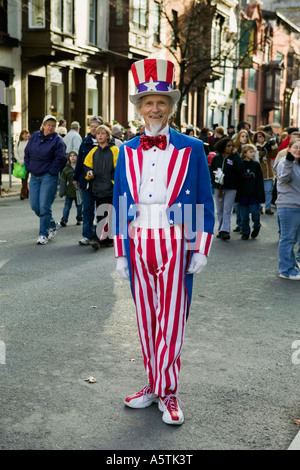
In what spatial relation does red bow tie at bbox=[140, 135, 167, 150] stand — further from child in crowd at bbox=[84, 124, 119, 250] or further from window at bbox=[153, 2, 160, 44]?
window at bbox=[153, 2, 160, 44]

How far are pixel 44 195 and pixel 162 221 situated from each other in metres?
6.71

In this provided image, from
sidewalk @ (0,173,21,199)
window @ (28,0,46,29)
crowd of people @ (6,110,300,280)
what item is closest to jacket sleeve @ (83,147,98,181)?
crowd of people @ (6,110,300,280)

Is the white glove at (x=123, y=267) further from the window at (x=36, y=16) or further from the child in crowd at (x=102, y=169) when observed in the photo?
the window at (x=36, y=16)

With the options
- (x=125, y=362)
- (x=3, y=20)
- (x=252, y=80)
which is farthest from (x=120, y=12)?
(x=125, y=362)

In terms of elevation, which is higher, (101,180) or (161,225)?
(161,225)

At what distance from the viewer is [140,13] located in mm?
30562

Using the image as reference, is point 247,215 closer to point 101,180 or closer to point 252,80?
point 101,180

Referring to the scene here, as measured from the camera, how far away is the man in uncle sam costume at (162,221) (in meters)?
4.00

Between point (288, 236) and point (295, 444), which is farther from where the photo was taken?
point (288, 236)

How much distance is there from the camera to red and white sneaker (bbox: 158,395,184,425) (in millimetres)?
3947

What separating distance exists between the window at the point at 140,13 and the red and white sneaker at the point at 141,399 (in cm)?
2789

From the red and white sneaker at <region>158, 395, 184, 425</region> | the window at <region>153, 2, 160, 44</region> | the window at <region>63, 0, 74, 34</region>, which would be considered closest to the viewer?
the red and white sneaker at <region>158, 395, 184, 425</region>

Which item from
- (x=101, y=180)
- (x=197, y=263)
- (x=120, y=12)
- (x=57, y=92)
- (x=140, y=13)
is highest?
(x=140, y=13)

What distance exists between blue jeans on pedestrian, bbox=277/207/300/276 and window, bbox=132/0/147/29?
23683 mm
